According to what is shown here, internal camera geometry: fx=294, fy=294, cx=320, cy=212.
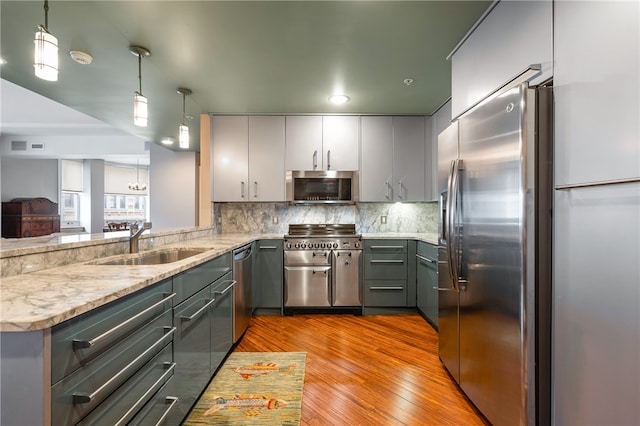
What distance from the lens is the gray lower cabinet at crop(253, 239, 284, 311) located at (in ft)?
11.2

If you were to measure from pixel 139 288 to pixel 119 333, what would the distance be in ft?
0.54

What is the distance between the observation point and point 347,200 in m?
3.68

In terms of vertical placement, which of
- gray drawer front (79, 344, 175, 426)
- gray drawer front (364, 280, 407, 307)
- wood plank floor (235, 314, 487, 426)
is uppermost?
gray drawer front (79, 344, 175, 426)

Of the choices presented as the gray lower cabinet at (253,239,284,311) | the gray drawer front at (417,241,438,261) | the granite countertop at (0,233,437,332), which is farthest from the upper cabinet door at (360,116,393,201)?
the granite countertop at (0,233,437,332)

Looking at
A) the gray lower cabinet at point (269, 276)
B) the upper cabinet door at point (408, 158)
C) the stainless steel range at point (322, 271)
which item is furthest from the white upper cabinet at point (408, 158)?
the gray lower cabinet at point (269, 276)

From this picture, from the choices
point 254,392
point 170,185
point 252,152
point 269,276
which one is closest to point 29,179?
point 170,185

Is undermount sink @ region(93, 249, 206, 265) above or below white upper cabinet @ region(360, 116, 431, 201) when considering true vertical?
below

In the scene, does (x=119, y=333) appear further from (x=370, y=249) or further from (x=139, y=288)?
(x=370, y=249)

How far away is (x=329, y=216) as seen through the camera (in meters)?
4.01

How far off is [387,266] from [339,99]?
194 centimetres

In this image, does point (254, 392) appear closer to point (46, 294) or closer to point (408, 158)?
point (46, 294)

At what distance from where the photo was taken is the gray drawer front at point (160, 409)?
115cm

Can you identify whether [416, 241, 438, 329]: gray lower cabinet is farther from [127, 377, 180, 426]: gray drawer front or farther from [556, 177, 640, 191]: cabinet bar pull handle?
[127, 377, 180, 426]: gray drawer front

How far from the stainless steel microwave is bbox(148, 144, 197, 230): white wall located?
11.5 feet
